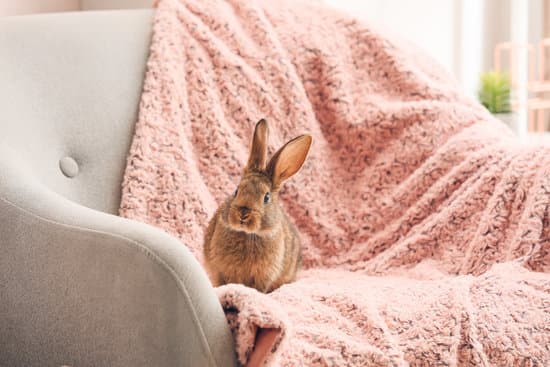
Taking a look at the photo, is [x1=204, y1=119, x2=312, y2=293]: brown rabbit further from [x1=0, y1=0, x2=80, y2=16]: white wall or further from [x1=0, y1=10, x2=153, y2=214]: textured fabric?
[x1=0, y1=0, x2=80, y2=16]: white wall

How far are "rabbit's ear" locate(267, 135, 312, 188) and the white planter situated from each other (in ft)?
5.41

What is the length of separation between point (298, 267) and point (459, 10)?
173 cm

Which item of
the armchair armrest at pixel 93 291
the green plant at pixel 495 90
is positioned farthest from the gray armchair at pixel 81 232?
the green plant at pixel 495 90

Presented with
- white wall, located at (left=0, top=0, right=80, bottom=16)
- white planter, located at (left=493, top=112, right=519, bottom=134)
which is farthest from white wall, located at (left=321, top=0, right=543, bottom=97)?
white wall, located at (left=0, top=0, right=80, bottom=16)

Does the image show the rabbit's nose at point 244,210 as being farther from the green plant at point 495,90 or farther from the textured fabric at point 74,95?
the green plant at point 495,90

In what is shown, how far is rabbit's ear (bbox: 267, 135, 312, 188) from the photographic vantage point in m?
1.27

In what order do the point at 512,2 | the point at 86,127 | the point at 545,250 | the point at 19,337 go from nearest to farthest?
the point at 19,337, the point at 545,250, the point at 86,127, the point at 512,2

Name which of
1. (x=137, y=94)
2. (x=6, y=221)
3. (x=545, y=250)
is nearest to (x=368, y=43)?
(x=137, y=94)

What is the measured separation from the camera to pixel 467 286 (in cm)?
117

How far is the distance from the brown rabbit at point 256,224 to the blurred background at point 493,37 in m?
1.51

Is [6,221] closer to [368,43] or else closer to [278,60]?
[278,60]

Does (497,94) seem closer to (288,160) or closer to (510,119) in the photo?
(510,119)

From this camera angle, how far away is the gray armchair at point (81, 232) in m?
0.93

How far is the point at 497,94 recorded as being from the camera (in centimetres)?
272
